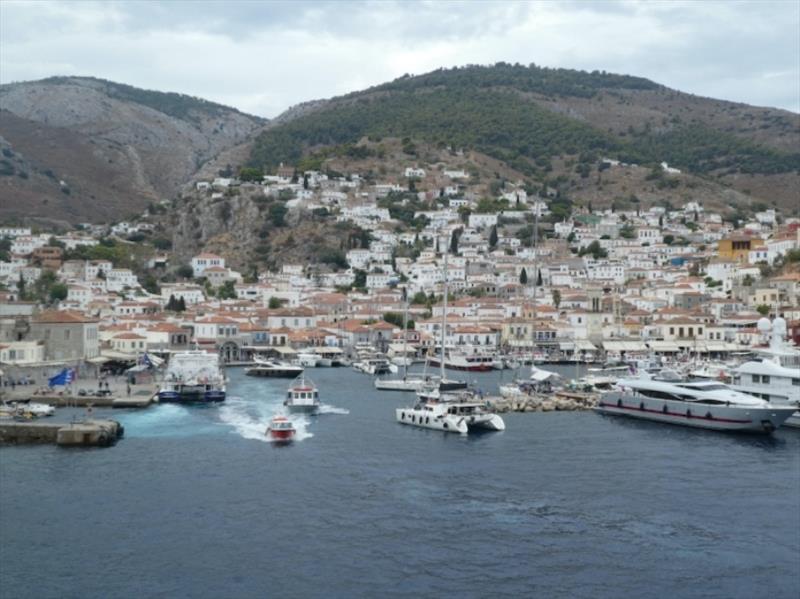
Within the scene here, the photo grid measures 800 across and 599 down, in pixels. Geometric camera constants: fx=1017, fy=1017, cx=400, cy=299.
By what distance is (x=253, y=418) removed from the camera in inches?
1537

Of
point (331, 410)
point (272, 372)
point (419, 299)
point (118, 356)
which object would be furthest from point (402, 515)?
point (419, 299)

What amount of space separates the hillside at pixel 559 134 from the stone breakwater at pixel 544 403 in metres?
96.1

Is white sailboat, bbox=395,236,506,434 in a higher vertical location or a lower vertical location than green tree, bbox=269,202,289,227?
lower

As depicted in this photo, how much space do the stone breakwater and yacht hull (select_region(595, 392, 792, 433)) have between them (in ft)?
4.39

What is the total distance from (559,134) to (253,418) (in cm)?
13116

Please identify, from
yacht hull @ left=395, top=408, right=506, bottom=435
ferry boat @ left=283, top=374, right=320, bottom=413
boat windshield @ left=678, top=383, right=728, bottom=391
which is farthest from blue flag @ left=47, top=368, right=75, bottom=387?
boat windshield @ left=678, top=383, right=728, bottom=391

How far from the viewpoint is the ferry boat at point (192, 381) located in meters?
44.0

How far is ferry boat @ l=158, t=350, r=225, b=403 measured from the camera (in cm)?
4403

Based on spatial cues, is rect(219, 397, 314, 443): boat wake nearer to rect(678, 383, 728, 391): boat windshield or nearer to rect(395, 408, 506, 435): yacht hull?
rect(395, 408, 506, 435): yacht hull

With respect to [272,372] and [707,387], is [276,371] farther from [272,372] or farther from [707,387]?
[707,387]

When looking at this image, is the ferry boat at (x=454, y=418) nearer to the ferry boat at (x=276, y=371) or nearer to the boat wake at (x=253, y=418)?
the boat wake at (x=253, y=418)

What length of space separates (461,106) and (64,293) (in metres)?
105

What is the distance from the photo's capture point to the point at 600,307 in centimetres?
7581

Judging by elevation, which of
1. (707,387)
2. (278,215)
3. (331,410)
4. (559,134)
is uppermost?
(559,134)
